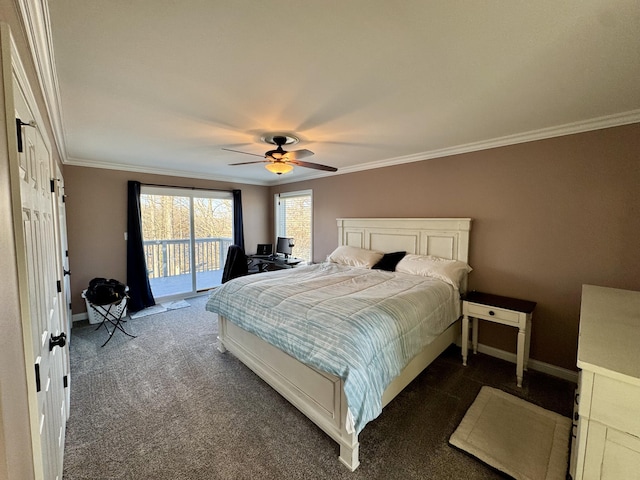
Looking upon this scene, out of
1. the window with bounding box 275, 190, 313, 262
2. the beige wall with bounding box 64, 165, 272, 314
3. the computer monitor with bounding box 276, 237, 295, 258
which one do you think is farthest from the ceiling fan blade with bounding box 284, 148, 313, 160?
the beige wall with bounding box 64, 165, 272, 314

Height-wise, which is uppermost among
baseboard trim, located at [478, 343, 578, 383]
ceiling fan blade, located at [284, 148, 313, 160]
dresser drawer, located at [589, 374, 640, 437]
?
ceiling fan blade, located at [284, 148, 313, 160]

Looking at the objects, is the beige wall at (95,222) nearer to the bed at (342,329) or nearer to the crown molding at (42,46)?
the crown molding at (42,46)

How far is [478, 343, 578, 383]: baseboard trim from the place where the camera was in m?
2.52

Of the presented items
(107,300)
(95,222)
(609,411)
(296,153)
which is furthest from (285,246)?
(609,411)

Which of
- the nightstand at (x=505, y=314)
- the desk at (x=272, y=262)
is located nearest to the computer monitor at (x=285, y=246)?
the desk at (x=272, y=262)

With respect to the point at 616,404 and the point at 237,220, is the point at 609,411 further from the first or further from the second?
the point at 237,220

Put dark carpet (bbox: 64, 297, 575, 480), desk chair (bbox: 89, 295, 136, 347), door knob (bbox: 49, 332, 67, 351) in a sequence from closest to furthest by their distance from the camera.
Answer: door knob (bbox: 49, 332, 67, 351) → dark carpet (bbox: 64, 297, 575, 480) → desk chair (bbox: 89, 295, 136, 347)

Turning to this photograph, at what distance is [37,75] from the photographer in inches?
56.3

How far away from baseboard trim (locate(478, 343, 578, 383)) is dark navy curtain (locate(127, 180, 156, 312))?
16.4 feet

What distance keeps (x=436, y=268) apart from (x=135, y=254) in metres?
4.51

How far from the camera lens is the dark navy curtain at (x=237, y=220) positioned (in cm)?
543

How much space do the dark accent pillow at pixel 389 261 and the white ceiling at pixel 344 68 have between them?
154cm

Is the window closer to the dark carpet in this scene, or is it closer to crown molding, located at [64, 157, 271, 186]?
crown molding, located at [64, 157, 271, 186]

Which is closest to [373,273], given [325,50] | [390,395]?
[390,395]
